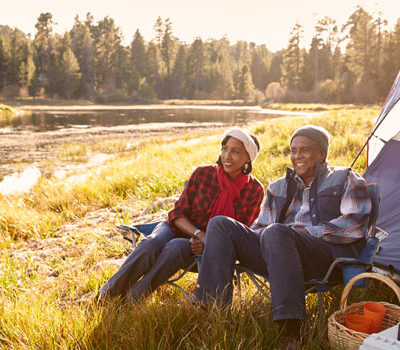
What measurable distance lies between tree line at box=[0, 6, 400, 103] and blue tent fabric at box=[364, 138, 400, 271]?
3149cm

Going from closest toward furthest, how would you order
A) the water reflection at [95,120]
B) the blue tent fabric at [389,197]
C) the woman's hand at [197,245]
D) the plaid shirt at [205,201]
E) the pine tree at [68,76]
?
the woman's hand at [197,245], the plaid shirt at [205,201], the blue tent fabric at [389,197], the water reflection at [95,120], the pine tree at [68,76]

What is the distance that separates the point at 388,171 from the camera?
3.88 m

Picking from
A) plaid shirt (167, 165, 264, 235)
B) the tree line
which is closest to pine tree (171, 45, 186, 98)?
the tree line

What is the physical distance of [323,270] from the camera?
2.54 m

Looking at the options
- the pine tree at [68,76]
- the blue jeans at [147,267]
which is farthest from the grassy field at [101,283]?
the pine tree at [68,76]

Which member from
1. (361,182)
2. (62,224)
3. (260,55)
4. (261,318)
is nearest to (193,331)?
(261,318)

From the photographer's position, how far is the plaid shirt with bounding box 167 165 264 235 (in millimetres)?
3146

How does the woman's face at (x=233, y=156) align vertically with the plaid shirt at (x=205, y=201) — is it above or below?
above

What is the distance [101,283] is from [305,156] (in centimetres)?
177

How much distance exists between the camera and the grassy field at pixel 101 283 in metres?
2.16

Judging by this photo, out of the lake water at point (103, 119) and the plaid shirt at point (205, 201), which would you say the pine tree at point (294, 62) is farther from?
the plaid shirt at point (205, 201)

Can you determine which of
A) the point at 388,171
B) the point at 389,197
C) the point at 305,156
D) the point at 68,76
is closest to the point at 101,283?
the point at 305,156

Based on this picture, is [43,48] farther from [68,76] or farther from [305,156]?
[305,156]

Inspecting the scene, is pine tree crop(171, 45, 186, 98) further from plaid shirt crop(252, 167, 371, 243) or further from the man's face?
plaid shirt crop(252, 167, 371, 243)
